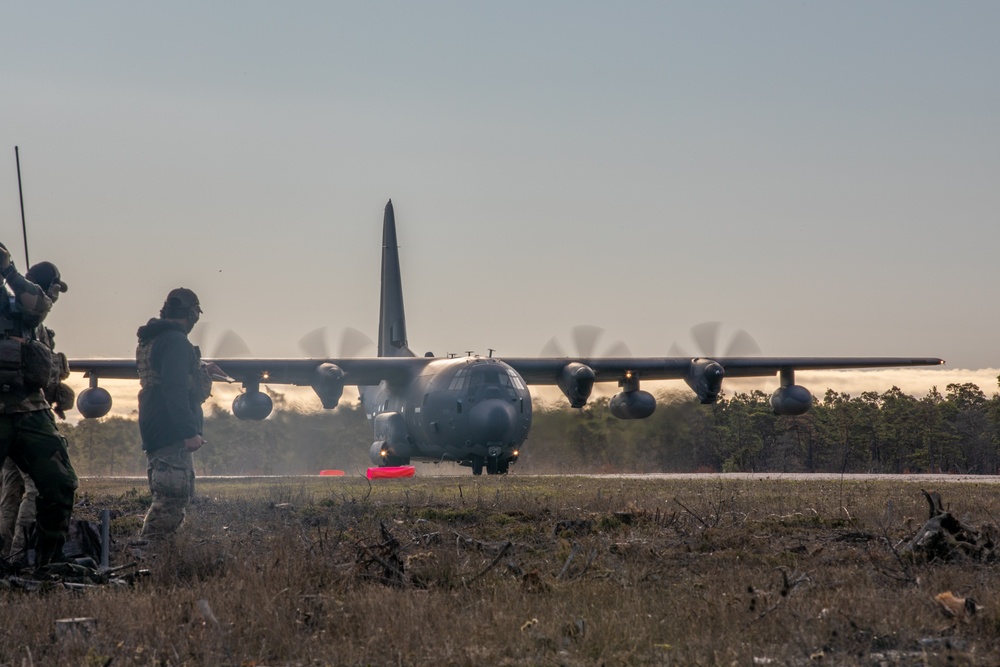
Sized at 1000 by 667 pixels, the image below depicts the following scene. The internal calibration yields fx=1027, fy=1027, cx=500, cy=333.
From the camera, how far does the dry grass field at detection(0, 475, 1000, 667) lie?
5.64m

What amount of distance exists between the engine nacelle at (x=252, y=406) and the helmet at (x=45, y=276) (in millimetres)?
24431

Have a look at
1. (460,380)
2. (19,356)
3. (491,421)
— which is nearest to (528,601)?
(19,356)

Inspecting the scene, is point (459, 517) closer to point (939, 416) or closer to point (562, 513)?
point (562, 513)

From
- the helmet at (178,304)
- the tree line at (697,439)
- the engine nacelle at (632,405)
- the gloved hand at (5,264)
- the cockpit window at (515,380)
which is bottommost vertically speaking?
the tree line at (697,439)

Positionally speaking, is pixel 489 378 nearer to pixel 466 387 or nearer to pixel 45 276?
pixel 466 387

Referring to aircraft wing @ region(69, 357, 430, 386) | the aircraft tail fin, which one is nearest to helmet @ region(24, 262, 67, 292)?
aircraft wing @ region(69, 357, 430, 386)

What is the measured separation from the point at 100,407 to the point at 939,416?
42865 mm

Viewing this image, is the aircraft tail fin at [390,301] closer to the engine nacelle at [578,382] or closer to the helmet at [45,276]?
the engine nacelle at [578,382]

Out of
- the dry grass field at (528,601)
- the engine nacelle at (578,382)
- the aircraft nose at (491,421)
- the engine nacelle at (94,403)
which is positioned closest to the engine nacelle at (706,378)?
the engine nacelle at (578,382)

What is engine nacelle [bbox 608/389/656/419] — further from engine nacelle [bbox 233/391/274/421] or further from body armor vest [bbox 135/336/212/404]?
body armor vest [bbox 135/336/212/404]

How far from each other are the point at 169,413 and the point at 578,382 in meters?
23.5

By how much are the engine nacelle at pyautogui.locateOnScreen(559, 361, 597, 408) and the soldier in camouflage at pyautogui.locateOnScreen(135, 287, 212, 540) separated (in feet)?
75.1

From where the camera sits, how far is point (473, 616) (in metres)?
6.38

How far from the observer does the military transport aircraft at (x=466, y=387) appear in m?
28.8
